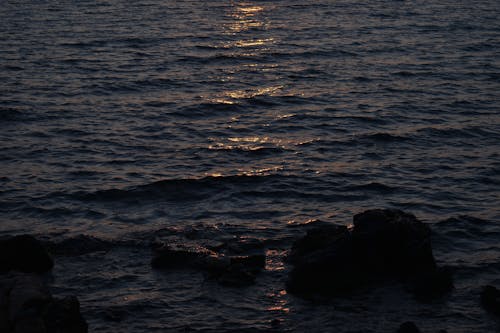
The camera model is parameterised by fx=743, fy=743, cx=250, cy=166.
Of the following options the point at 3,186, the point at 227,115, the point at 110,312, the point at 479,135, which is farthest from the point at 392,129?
the point at 110,312

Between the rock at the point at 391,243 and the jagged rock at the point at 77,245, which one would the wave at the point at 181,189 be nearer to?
the jagged rock at the point at 77,245

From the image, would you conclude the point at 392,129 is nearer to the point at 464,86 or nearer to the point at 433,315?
the point at 464,86

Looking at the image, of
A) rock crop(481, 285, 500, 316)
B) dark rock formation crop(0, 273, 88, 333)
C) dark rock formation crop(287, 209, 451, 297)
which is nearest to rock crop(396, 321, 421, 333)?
dark rock formation crop(287, 209, 451, 297)

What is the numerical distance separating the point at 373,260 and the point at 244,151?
1126cm

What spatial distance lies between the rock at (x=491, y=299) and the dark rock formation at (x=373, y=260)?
34.7 inches

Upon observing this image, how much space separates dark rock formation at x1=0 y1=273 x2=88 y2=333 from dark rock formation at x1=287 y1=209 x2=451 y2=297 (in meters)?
5.33

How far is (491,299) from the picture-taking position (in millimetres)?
16781

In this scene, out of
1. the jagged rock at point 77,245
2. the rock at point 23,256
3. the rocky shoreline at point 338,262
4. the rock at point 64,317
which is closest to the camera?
the rock at point 64,317

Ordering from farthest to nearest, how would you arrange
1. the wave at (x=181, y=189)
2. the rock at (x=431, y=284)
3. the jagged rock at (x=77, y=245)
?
the wave at (x=181, y=189)
the jagged rock at (x=77, y=245)
the rock at (x=431, y=284)

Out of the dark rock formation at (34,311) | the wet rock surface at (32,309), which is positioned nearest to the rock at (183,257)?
the wet rock surface at (32,309)

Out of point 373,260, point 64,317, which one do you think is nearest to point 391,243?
point 373,260

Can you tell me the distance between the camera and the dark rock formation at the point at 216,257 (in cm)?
1800

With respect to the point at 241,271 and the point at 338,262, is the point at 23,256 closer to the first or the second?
the point at 241,271

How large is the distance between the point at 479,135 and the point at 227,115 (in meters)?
10.8
